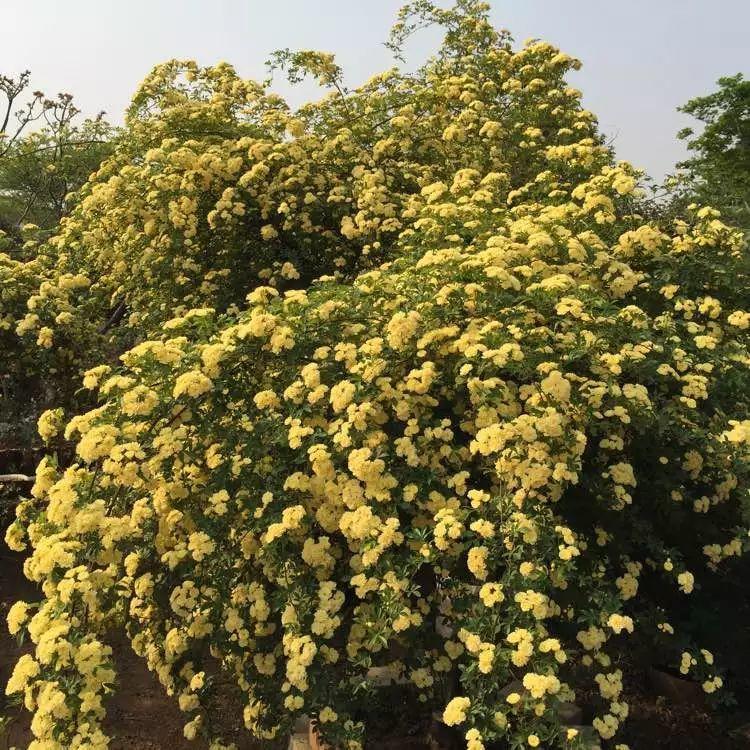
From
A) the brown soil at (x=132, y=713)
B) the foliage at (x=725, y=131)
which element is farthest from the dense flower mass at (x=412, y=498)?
the foliage at (x=725, y=131)

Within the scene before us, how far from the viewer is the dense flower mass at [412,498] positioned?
220 cm

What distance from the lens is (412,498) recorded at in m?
2.44

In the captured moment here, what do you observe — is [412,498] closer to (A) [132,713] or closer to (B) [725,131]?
(A) [132,713]

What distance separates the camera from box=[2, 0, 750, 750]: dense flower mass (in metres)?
2.20

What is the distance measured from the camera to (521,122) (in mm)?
6074

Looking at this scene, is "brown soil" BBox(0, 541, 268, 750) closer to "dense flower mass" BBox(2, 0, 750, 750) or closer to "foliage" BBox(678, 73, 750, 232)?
"dense flower mass" BBox(2, 0, 750, 750)

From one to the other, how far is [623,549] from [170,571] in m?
1.94

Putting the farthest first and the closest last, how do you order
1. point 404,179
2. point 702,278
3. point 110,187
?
point 404,179
point 110,187
point 702,278

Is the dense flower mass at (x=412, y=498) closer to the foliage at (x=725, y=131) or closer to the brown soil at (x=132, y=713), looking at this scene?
the brown soil at (x=132, y=713)

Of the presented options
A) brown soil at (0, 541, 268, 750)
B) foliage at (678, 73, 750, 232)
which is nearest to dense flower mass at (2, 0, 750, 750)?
brown soil at (0, 541, 268, 750)

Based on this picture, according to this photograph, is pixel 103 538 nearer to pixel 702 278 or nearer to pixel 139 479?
pixel 139 479

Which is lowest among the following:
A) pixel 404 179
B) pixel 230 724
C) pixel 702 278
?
pixel 230 724

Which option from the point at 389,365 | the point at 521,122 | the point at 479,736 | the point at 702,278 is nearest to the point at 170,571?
the point at 389,365

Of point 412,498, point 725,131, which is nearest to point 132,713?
point 412,498
